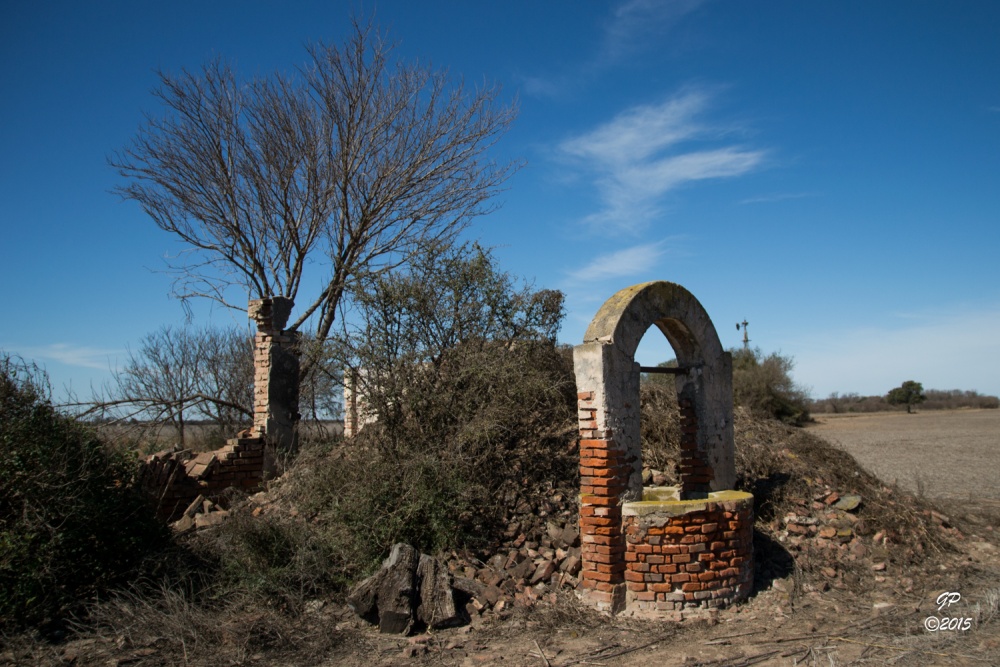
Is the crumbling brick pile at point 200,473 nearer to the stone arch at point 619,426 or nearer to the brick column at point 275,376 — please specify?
the brick column at point 275,376

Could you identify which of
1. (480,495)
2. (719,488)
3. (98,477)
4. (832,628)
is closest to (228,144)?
(98,477)

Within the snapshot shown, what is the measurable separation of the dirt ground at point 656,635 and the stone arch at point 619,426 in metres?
0.65

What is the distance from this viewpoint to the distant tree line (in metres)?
41.6

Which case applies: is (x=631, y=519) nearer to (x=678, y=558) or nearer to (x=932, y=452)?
(x=678, y=558)

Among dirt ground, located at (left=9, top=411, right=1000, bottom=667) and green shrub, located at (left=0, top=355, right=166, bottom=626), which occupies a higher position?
green shrub, located at (left=0, top=355, right=166, bottom=626)

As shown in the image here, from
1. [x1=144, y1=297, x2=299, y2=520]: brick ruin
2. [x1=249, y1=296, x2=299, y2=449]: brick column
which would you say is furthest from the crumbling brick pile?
[x1=249, y1=296, x2=299, y2=449]: brick column

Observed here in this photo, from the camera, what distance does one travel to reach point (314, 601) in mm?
7000

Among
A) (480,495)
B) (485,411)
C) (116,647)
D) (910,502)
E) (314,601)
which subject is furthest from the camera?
(910,502)

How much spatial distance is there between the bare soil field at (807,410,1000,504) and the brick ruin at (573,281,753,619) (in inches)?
209

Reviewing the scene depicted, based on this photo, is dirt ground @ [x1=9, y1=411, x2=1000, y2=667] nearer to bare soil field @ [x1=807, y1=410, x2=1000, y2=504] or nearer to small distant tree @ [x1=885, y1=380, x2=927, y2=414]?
bare soil field @ [x1=807, y1=410, x2=1000, y2=504]

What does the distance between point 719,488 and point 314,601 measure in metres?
4.61

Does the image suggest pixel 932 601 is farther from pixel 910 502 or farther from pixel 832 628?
pixel 910 502

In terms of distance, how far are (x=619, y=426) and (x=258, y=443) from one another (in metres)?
6.47

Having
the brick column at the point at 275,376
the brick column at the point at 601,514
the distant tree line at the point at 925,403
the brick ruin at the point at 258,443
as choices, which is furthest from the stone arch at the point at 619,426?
the distant tree line at the point at 925,403
